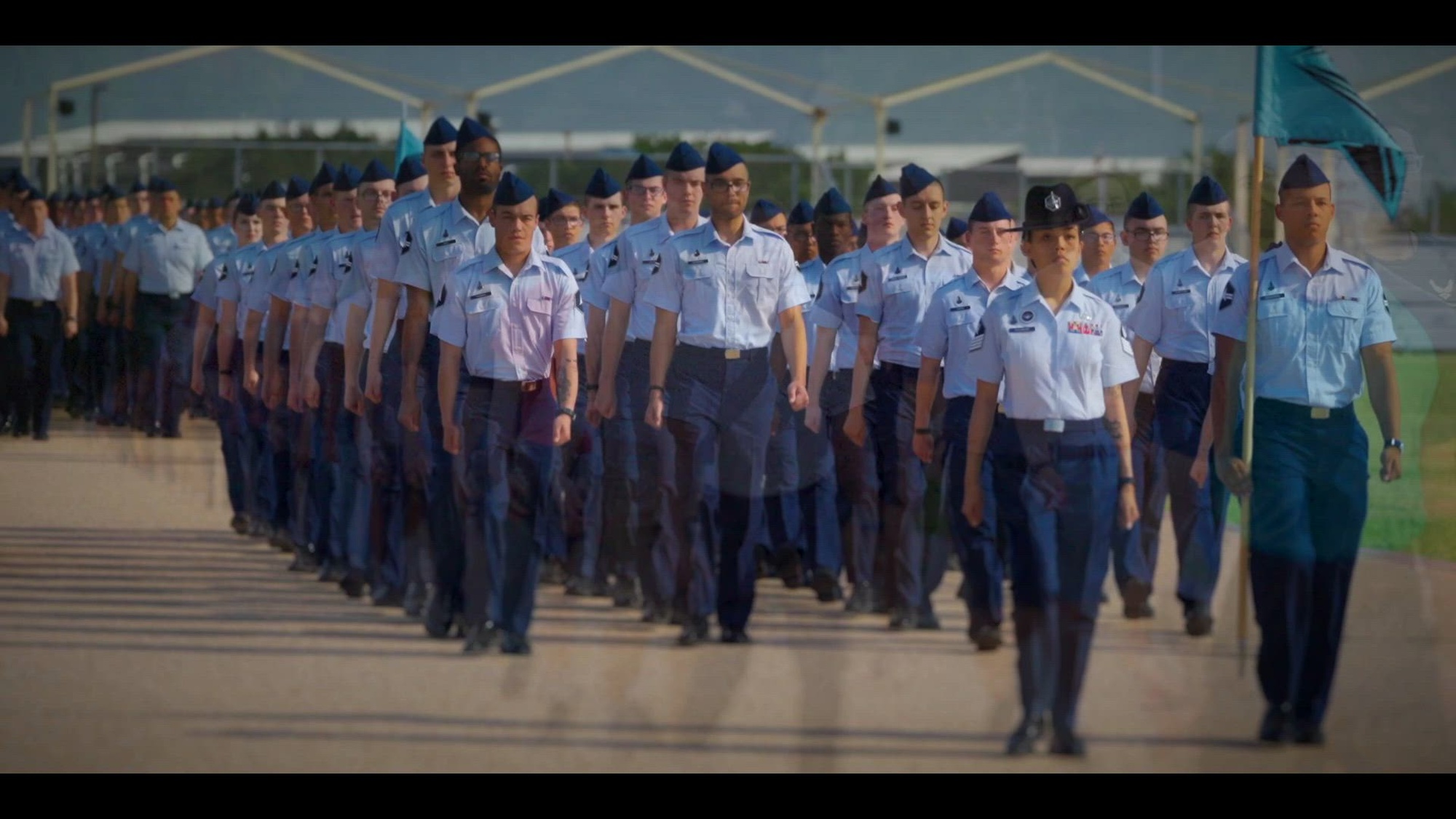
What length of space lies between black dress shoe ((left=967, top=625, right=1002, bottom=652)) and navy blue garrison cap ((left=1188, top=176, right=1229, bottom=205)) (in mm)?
1973

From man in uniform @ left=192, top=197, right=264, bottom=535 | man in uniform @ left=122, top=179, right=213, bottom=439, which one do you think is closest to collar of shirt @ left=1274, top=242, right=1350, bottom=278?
man in uniform @ left=192, top=197, right=264, bottom=535

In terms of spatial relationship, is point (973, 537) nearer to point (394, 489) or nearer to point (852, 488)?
point (852, 488)

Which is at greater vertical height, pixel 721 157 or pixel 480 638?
pixel 721 157

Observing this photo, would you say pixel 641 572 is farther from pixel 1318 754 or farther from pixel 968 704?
pixel 1318 754

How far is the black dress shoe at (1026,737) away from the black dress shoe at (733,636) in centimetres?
169

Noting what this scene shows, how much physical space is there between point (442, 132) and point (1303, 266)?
10.9ft

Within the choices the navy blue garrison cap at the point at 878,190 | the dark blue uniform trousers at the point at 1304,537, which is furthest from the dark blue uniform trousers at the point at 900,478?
the dark blue uniform trousers at the point at 1304,537

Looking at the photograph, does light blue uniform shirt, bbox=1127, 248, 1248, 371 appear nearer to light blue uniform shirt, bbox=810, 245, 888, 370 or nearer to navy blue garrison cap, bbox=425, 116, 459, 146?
light blue uniform shirt, bbox=810, 245, 888, 370

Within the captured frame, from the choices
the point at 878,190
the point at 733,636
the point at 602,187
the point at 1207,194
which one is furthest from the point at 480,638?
the point at 1207,194

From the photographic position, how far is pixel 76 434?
10414 millimetres

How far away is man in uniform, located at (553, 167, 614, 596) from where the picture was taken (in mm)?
9008

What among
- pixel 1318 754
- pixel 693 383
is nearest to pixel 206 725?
pixel 693 383

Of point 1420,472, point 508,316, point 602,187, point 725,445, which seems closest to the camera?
point 508,316

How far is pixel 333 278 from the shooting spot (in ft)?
29.7
